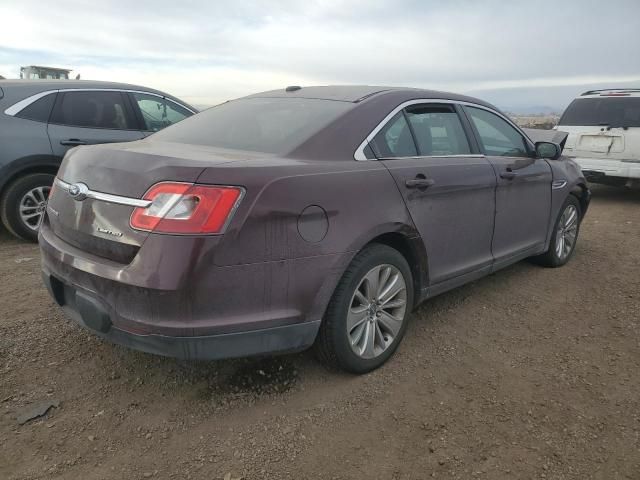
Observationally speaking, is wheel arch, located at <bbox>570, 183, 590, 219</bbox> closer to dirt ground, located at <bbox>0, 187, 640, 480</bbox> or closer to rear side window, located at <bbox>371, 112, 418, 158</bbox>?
dirt ground, located at <bbox>0, 187, 640, 480</bbox>

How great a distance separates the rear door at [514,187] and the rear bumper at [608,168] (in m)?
4.19

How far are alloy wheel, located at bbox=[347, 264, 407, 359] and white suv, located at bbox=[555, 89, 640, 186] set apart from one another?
6.36 meters

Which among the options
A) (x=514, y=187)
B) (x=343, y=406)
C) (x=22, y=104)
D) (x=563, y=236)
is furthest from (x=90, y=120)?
(x=563, y=236)

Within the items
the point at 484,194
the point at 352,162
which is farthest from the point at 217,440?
the point at 484,194

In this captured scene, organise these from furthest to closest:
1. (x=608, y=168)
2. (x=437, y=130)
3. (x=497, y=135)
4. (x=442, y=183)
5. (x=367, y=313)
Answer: (x=608, y=168), (x=497, y=135), (x=437, y=130), (x=442, y=183), (x=367, y=313)

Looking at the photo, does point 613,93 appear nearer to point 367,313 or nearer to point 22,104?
point 367,313

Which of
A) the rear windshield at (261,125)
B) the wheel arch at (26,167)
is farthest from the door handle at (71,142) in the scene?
the rear windshield at (261,125)

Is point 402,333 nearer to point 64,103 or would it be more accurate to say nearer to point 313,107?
point 313,107

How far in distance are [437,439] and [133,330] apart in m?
1.44

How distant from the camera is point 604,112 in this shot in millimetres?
8172

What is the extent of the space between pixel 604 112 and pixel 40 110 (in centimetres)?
783

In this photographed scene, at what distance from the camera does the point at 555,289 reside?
4.27 meters

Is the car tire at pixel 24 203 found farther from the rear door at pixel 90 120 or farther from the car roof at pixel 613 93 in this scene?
the car roof at pixel 613 93

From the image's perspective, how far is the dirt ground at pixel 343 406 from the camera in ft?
7.22
